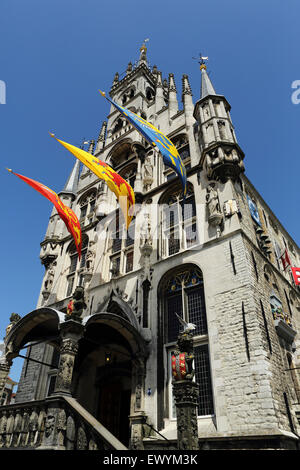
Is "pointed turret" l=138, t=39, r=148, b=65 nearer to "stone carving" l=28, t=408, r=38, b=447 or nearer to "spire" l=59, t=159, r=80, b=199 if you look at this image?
"spire" l=59, t=159, r=80, b=199

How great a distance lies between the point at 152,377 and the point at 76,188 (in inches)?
694

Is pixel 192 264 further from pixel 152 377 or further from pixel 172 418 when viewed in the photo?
pixel 172 418

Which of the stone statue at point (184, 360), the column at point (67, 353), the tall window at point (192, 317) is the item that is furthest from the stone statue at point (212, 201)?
the column at point (67, 353)

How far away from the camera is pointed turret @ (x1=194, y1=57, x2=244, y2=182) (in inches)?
558

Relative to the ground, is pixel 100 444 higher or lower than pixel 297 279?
lower

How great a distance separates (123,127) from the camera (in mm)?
25109

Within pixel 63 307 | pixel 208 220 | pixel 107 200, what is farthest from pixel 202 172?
pixel 63 307

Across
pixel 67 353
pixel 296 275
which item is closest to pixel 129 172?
pixel 296 275

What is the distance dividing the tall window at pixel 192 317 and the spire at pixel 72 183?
13913mm

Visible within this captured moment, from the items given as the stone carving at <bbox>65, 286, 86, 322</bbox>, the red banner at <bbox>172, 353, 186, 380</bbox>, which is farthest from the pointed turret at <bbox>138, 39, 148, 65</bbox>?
the red banner at <bbox>172, 353, 186, 380</bbox>

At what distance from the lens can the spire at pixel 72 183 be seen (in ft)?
80.0

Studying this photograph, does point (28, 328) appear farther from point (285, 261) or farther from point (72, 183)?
point (72, 183)

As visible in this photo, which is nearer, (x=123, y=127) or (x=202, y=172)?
(x=202, y=172)

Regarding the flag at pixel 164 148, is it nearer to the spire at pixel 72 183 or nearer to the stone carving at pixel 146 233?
the stone carving at pixel 146 233
